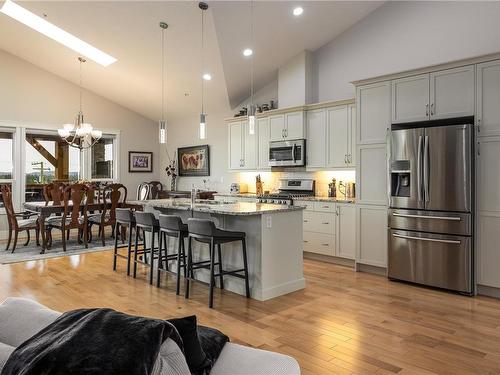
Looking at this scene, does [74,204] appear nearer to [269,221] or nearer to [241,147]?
[241,147]

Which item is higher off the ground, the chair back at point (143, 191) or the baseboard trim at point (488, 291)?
the chair back at point (143, 191)

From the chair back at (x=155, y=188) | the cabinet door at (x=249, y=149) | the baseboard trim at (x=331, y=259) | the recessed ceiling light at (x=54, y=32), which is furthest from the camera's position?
the chair back at (x=155, y=188)

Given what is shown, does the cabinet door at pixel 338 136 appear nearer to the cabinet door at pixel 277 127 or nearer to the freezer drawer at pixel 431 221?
the cabinet door at pixel 277 127

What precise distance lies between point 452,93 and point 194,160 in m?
5.73

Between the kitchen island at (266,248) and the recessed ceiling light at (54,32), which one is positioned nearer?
the kitchen island at (266,248)

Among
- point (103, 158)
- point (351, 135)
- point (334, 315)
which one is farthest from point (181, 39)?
point (334, 315)

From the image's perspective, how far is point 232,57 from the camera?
20.4ft

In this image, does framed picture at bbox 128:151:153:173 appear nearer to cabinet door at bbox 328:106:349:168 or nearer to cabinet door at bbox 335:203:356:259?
cabinet door at bbox 328:106:349:168

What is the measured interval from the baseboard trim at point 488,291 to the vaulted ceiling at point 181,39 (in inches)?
156

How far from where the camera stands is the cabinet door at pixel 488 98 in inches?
155

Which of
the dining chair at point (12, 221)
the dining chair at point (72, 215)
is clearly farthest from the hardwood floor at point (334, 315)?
the dining chair at point (12, 221)

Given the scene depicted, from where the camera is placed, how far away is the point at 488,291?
13.4ft

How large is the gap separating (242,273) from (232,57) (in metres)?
3.64

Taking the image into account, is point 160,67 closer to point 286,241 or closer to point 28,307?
point 286,241
